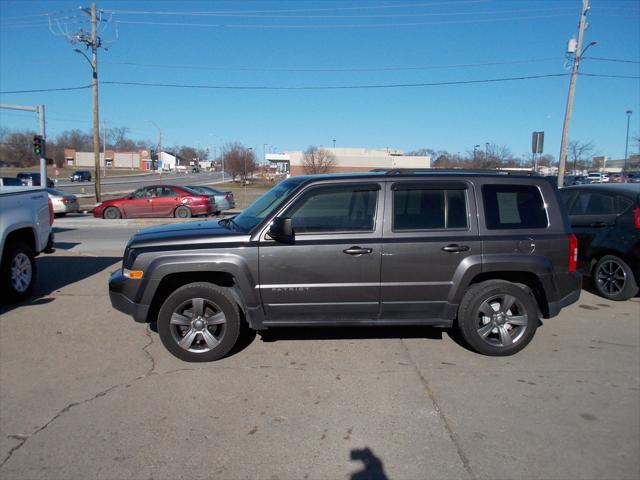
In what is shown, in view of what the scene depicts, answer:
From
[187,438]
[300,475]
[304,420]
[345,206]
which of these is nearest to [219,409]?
[187,438]

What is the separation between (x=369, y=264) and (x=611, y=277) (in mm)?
4518

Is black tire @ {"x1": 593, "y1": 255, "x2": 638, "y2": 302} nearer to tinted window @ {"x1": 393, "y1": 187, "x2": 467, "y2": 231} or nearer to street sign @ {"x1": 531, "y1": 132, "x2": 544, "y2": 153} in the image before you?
tinted window @ {"x1": 393, "y1": 187, "x2": 467, "y2": 231}

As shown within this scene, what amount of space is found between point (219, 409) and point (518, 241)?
3.20 meters

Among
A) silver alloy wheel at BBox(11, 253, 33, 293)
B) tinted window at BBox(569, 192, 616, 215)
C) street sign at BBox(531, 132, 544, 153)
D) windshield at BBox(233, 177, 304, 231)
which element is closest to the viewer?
windshield at BBox(233, 177, 304, 231)

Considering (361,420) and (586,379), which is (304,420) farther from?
(586,379)

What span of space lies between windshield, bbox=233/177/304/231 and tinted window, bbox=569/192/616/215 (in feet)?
16.4

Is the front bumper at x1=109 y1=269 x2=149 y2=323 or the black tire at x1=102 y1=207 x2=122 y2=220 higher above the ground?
the front bumper at x1=109 y1=269 x2=149 y2=323

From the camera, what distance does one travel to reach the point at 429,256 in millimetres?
4566

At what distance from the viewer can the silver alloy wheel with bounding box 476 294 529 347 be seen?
15.6ft

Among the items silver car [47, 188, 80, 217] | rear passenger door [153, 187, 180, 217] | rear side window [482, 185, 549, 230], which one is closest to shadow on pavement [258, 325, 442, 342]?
rear side window [482, 185, 549, 230]

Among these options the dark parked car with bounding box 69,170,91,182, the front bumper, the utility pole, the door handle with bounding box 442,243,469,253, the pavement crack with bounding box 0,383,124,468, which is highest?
the utility pole

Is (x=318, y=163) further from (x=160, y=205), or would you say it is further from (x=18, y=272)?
(x=18, y=272)

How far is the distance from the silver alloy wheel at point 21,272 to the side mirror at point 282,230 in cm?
425

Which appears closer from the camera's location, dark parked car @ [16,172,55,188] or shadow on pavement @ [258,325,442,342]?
shadow on pavement @ [258,325,442,342]
